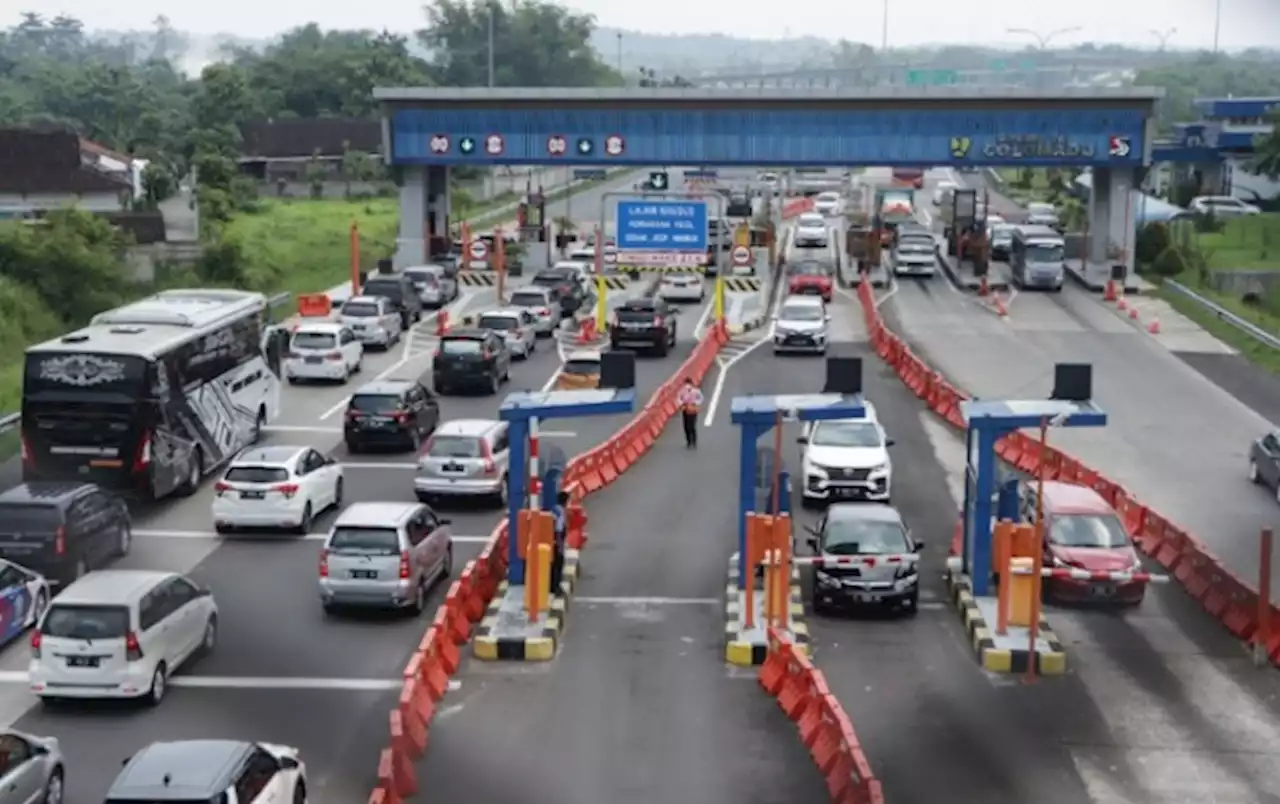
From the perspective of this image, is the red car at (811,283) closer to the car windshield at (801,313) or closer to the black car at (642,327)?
the car windshield at (801,313)

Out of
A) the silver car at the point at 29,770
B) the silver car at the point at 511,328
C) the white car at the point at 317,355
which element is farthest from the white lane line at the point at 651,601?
the silver car at the point at 511,328

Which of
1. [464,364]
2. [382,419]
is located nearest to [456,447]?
[382,419]

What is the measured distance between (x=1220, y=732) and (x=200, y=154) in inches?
3292

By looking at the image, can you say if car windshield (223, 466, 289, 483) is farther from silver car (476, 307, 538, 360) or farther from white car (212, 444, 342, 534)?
silver car (476, 307, 538, 360)

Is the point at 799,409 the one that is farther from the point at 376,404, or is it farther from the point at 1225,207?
the point at 1225,207

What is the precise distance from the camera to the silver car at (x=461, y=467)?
30.8 meters

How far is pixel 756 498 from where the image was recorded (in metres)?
A: 25.5

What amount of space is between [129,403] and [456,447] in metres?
5.20

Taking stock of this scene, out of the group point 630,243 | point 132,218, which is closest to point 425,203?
point 132,218

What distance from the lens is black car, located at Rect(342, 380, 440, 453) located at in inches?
1400

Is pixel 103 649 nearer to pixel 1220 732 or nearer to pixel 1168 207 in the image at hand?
pixel 1220 732

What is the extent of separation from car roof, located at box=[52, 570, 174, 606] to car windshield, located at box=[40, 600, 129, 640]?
0.27 ft

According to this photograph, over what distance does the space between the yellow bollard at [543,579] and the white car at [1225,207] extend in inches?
3107

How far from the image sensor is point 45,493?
26.0m
